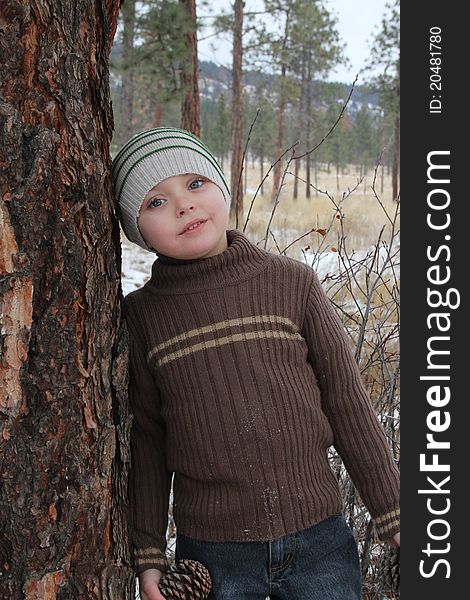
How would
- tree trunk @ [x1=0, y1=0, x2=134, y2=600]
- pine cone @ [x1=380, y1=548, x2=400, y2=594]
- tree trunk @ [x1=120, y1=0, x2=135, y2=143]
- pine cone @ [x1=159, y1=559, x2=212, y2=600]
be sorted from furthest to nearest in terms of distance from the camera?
tree trunk @ [x1=120, y1=0, x2=135, y2=143] → pine cone @ [x1=380, y1=548, x2=400, y2=594] → pine cone @ [x1=159, y1=559, x2=212, y2=600] → tree trunk @ [x1=0, y1=0, x2=134, y2=600]

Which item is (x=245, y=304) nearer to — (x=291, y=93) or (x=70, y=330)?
(x=70, y=330)

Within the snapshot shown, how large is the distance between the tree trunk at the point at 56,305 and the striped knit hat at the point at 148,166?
9cm

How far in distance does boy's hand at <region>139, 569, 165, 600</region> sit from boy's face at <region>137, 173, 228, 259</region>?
0.76 m

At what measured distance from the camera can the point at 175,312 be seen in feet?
4.85

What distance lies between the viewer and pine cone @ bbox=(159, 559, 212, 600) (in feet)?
4.58

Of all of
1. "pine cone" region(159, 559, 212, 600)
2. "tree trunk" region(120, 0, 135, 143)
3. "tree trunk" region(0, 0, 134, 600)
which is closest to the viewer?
"tree trunk" region(0, 0, 134, 600)

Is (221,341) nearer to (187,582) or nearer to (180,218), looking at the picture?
(180,218)

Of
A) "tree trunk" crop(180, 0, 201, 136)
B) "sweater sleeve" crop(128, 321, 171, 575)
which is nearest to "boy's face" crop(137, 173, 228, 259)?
"sweater sleeve" crop(128, 321, 171, 575)

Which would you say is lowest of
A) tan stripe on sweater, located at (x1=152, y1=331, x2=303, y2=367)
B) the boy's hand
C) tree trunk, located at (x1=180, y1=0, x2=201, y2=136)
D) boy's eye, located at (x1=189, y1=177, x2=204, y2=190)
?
the boy's hand

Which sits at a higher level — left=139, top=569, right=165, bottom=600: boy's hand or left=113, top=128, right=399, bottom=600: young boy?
left=113, top=128, right=399, bottom=600: young boy

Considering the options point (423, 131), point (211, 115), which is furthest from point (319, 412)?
point (211, 115)

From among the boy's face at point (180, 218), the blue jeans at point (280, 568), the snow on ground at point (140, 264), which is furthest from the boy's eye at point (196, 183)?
the snow on ground at point (140, 264)

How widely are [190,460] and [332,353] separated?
422 millimetres

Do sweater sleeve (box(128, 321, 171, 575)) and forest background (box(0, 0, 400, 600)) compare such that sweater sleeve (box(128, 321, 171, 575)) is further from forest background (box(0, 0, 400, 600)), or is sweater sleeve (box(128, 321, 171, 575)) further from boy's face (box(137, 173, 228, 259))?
boy's face (box(137, 173, 228, 259))
